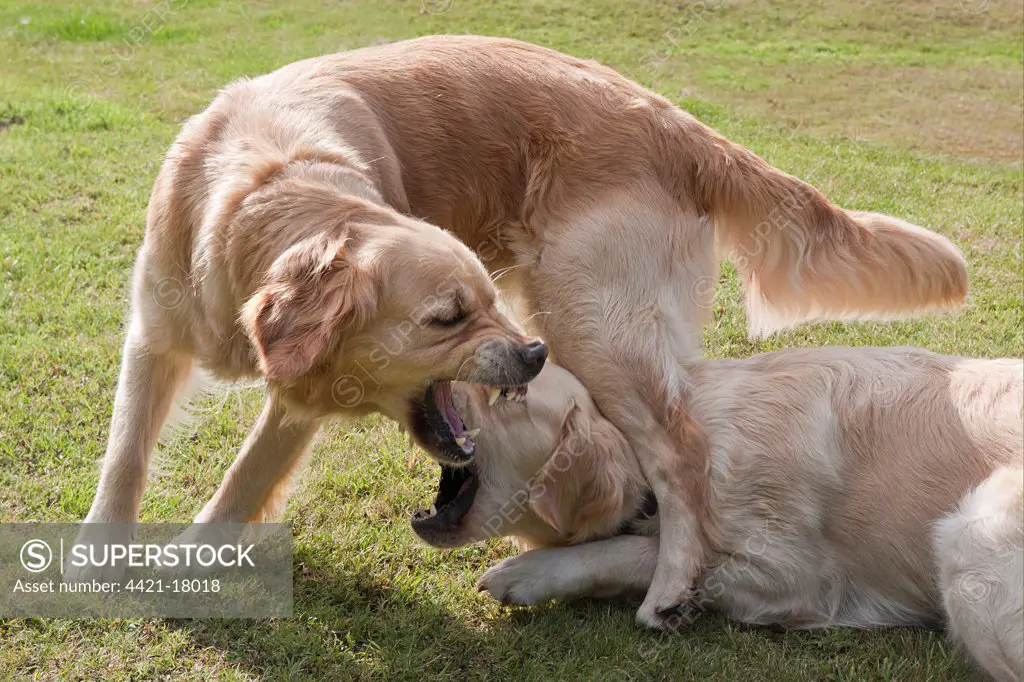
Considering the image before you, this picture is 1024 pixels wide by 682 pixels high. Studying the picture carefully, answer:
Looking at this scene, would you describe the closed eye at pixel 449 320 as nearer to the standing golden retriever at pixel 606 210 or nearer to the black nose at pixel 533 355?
the black nose at pixel 533 355

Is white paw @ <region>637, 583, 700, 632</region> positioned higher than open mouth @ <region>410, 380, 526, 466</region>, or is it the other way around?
open mouth @ <region>410, 380, 526, 466</region>

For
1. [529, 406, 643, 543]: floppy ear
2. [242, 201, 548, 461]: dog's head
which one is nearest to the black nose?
[242, 201, 548, 461]: dog's head

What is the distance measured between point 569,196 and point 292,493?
5.81ft

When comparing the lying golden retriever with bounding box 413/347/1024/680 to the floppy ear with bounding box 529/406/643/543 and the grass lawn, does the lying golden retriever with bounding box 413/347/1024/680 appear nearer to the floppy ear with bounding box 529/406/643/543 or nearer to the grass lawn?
the floppy ear with bounding box 529/406/643/543

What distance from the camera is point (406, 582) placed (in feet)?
12.9

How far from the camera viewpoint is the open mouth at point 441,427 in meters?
3.52

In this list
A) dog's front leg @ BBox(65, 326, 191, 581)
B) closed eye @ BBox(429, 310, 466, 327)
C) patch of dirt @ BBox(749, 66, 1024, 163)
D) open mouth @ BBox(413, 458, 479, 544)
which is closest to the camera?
closed eye @ BBox(429, 310, 466, 327)

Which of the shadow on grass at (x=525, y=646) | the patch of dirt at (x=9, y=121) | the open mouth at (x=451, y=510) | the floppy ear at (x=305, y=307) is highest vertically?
the floppy ear at (x=305, y=307)

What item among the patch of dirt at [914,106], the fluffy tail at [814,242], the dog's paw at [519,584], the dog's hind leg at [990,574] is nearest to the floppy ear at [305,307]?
the dog's paw at [519,584]

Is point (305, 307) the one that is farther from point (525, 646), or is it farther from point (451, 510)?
point (525, 646)

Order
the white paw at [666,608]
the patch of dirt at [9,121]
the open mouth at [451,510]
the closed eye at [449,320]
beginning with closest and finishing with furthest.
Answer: the closed eye at [449,320]
the white paw at [666,608]
the open mouth at [451,510]
the patch of dirt at [9,121]

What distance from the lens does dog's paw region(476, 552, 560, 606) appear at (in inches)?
149

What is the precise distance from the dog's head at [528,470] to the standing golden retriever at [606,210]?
0.23 meters

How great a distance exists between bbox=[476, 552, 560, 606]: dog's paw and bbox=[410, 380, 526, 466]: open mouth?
1.70 feet
